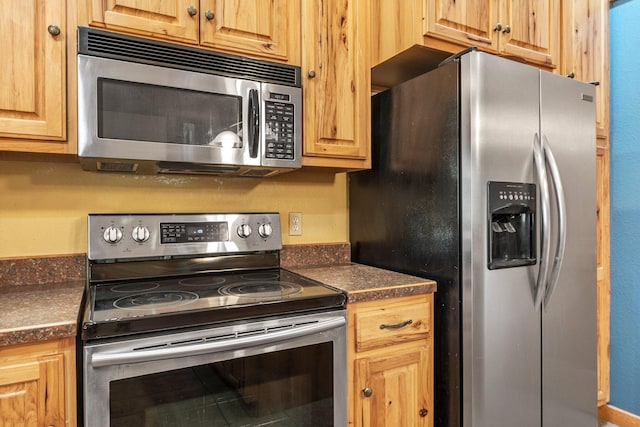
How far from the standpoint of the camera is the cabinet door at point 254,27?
1.44 meters

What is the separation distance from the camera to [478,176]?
55.6 inches

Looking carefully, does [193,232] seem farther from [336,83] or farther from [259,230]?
[336,83]

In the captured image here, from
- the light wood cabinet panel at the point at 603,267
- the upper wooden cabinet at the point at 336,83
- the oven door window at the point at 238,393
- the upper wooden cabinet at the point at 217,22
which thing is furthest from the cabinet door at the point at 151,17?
the light wood cabinet panel at the point at 603,267

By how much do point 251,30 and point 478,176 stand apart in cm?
101

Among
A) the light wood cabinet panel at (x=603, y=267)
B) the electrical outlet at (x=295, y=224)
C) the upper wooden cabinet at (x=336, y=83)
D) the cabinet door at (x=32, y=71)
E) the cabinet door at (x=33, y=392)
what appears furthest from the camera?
the light wood cabinet panel at (x=603, y=267)

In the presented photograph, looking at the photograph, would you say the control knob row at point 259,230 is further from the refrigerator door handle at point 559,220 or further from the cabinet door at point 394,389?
the refrigerator door handle at point 559,220

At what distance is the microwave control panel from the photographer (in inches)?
60.5

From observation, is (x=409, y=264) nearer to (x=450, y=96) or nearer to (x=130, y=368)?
(x=450, y=96)

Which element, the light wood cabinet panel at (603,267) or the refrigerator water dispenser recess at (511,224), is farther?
the light wood cabinet panel at (603,267)

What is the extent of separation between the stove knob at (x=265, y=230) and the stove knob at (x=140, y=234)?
47cm

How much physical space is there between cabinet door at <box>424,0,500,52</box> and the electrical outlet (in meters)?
0.99

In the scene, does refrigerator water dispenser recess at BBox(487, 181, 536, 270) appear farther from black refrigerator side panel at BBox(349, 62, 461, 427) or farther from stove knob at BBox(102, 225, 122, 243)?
stove knob at BBox(102, 225, 122, 243)

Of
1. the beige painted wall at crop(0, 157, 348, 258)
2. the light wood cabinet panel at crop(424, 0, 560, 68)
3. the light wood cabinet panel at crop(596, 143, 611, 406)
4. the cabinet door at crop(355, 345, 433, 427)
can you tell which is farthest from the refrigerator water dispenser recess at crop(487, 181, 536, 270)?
the light wood cabinet panel at crop(596, 143, 611, 406)

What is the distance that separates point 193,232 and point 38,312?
2.10 feet
